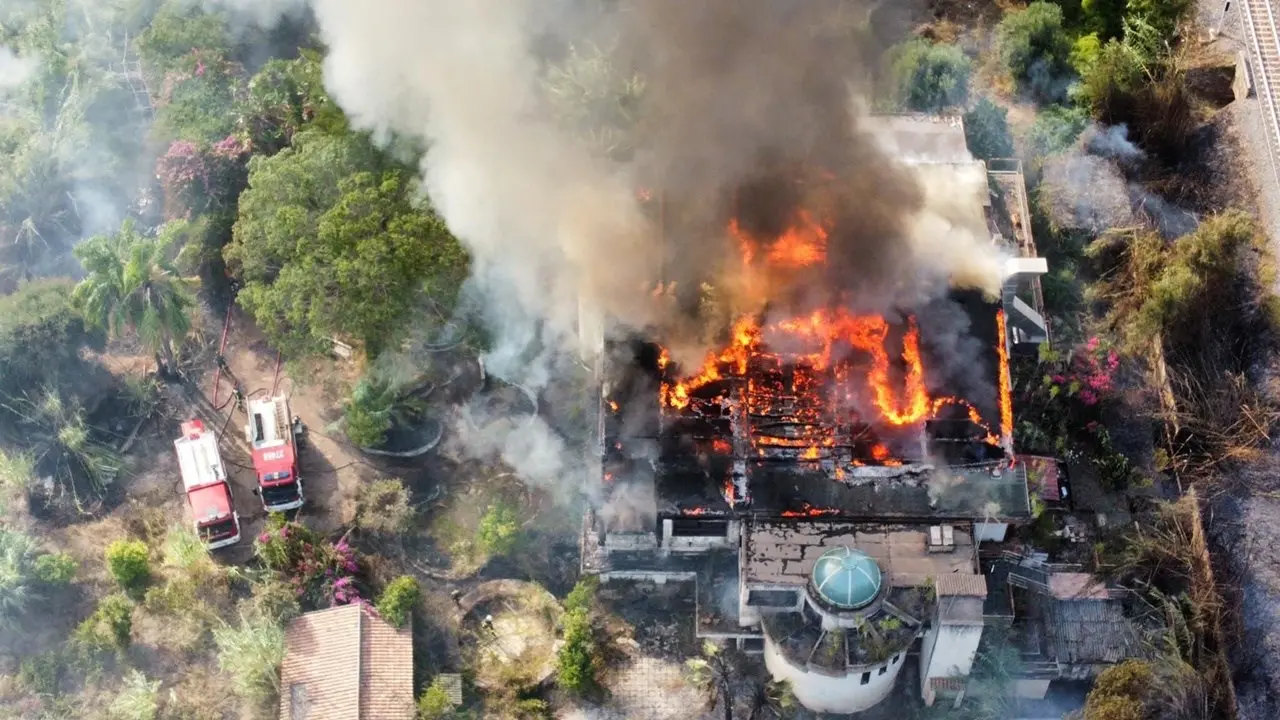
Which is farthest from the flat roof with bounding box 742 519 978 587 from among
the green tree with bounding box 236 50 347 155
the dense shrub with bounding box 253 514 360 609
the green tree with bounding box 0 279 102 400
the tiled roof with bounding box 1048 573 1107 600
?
the green tree with bounding box 0 279 102 400

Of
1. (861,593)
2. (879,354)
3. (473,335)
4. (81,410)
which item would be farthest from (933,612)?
(81,410)

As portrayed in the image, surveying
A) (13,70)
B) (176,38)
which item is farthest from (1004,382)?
(13,70)

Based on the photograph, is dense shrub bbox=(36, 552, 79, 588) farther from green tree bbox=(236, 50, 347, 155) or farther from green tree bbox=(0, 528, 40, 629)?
green tree bbox=(236, 50, 347, 155)

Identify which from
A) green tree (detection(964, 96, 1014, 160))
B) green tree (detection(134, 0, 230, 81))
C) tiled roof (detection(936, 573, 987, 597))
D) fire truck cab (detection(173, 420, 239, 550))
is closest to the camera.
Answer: tiled roof (detection(936, 573, 987, 597))

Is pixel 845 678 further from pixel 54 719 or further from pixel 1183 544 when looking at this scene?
pixel 54 719

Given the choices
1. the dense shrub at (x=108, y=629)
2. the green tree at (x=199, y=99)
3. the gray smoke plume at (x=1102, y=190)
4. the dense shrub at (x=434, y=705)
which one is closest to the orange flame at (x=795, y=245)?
the gray smoke plume at (x=1102, y=190)

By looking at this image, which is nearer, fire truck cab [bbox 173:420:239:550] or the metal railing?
fire truck cab [bbox 173:420:239:550]

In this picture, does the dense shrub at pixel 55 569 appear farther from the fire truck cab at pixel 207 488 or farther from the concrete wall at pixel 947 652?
the concrete wall at pixel 947 652

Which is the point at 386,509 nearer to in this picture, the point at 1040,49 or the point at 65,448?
the point at 65,448
